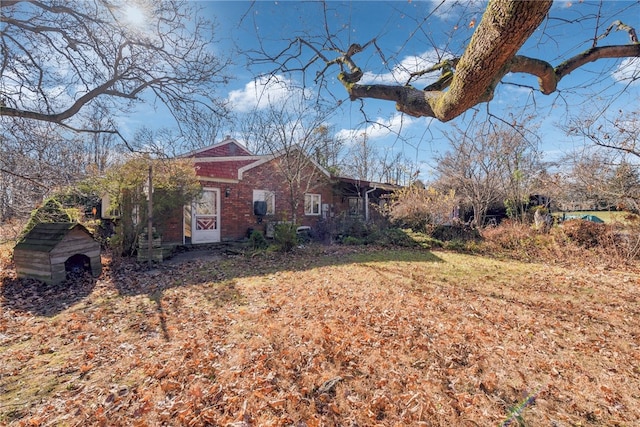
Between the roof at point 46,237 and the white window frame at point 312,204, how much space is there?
31.8 ft

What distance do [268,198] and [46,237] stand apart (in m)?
8.15

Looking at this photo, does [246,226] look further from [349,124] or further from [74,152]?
[349,124]

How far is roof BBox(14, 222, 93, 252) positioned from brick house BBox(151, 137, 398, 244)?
2713 millimetres

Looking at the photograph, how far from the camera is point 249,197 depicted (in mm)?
12656

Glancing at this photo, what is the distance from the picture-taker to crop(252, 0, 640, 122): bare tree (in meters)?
1.72

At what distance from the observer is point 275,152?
13195 mm

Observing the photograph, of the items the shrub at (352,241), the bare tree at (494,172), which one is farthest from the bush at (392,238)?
the bare tree at (494,172)

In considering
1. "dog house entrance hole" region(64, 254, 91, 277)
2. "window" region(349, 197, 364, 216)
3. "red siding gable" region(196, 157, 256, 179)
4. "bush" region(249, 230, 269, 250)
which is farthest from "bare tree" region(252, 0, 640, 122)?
"window" region(349, 197, 364, 216)

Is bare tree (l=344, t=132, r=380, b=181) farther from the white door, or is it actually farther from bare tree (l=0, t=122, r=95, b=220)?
bare tree (l=0, t=122, r=95, b=220)

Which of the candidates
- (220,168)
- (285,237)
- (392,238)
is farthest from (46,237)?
(392,238)

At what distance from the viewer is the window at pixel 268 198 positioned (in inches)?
512

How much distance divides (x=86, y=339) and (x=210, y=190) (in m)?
8.08

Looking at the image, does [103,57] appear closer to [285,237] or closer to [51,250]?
[51,250]

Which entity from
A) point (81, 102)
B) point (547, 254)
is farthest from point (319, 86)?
point (547, 254)
